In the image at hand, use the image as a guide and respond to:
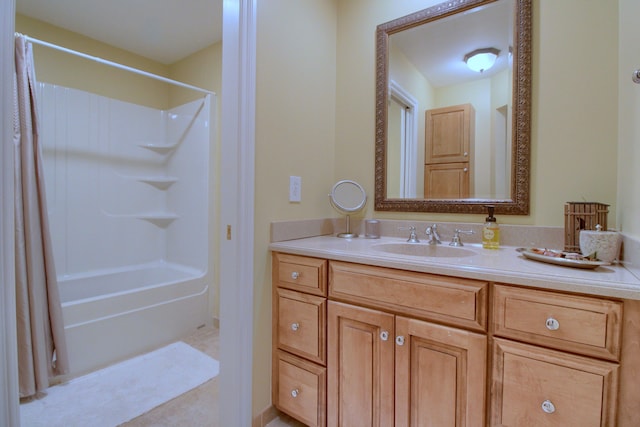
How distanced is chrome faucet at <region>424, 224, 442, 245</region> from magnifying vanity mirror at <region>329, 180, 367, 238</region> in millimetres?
384

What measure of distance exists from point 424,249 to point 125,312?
6.55 ft

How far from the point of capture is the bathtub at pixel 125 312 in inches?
71.0

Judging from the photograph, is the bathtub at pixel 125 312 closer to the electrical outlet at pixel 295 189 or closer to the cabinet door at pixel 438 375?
the electrical outlet at pixel 295 189

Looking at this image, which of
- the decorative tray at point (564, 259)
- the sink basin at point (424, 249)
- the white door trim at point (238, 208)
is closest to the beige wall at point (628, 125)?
the decorative tray at point (564, 259)

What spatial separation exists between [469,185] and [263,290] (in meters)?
1.11

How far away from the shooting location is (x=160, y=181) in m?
2.83

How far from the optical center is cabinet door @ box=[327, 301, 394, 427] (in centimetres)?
105

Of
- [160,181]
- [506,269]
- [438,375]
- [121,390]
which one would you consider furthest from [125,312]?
[506,269]

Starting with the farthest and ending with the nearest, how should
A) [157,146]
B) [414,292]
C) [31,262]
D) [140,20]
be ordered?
[157,146] < [140,20] < [31,262] < [414,292]

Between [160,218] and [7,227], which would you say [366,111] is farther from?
[160,218]

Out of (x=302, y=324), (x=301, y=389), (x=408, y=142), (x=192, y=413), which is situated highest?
(x=408, y=142)

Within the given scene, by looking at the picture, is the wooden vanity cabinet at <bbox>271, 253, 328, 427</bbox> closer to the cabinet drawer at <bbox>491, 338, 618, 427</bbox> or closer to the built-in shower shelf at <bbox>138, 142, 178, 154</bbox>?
the cabinet drawer at <bbox>491, 338, 618, 427</bbox>

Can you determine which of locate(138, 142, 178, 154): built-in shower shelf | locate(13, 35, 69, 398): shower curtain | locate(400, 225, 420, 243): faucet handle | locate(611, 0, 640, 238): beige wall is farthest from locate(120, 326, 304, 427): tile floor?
locate(138, 142, 178, 154): built-in shower shelf

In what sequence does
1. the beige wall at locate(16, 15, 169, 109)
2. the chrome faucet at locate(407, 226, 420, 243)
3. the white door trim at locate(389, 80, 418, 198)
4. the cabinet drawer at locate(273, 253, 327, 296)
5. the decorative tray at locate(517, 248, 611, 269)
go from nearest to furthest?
the decorative tray at locate(517, 248, 611, 269) → the cabinet drawer at locate(273, 253, 327, 296) → the chrome faucet at locate(407, 226, 420, 243) → the white door trim at locate(389, 80, 418, 198) → the beige wall at locate(16, 15, 169, 109)
